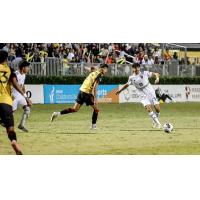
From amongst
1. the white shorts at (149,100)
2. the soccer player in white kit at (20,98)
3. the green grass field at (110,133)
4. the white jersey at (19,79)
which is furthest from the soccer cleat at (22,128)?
the white shorts at (149,100)

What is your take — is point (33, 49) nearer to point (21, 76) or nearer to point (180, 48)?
point (21, 76)

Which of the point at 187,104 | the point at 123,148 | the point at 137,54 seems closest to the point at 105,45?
the point at 137,54

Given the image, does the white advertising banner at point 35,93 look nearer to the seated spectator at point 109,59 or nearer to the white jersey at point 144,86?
the seated spectator at point 109,59

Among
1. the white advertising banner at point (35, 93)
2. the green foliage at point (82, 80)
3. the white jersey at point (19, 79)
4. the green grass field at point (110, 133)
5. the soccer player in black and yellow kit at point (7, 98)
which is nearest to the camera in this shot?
the soccer player in black and yellow kit at point (7, 98)

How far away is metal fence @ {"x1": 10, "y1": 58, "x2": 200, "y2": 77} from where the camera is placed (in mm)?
14678

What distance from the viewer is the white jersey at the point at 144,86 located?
15.6m

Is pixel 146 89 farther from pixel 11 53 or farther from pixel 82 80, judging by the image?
pixel 11 53

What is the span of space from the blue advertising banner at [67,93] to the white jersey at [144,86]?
48 centimetres

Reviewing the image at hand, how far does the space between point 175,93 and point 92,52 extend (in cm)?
287

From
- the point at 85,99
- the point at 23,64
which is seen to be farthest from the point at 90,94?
the point at 23,64

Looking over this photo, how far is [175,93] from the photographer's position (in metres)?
16.5

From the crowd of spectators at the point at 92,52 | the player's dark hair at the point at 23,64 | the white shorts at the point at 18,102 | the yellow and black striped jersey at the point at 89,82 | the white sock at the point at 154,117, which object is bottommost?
the white sock at the point at 154,117

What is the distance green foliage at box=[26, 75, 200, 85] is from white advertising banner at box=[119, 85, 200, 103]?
0.39 feet

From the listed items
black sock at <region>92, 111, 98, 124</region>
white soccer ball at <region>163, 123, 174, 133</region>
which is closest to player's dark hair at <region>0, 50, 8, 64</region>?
black sock at <region>92, 111, 98, 124</region>
